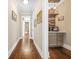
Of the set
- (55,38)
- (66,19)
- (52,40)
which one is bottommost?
(52,40)

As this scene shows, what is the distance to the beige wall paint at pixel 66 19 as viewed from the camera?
240 inches

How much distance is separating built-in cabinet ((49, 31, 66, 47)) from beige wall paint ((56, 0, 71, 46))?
0.34m

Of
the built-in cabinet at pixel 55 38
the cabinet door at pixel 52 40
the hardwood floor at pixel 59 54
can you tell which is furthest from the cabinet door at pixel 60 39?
the hardwood floor at pixel 59 54

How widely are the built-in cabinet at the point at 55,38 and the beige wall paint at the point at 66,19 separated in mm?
342

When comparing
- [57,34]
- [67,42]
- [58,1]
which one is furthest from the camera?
[58,1]

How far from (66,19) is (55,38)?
1156mm

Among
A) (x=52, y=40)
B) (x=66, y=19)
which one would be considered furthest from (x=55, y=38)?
(x=66, y=19)

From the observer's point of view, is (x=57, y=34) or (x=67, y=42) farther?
(x=57, y=34)

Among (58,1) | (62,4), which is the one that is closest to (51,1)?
(58,1)

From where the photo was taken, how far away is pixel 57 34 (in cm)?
685

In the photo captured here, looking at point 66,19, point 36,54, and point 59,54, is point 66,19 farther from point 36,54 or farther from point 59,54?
point 36,54

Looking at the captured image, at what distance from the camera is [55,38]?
22.5 feet
